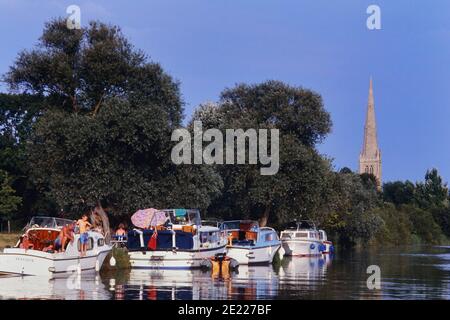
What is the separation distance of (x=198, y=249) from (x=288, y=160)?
24361 mm

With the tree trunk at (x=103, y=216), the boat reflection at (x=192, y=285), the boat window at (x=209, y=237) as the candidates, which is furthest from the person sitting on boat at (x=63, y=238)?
the tree trunk at (x=103, y=216)

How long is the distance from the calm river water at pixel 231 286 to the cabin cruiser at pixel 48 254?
37.7 inches

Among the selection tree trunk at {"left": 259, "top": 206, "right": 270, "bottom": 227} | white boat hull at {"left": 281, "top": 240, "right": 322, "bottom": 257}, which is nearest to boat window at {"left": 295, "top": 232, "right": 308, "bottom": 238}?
white boat hull at {"left": 281, "top": 240, "right": 322, "bottom": 257}

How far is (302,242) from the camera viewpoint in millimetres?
75500

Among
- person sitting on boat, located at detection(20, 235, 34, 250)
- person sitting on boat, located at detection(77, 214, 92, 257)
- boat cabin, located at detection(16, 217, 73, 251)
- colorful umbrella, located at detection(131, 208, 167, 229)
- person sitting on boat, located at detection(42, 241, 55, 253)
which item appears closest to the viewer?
person sitting on boat, located at detection(42, 241, 55, 253)

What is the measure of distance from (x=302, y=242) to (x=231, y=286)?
122ft

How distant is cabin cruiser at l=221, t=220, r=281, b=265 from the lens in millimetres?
57500

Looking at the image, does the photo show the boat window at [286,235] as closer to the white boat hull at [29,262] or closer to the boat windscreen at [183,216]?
the boat windscreen at [183,216]

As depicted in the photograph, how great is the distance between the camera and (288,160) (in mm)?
73312

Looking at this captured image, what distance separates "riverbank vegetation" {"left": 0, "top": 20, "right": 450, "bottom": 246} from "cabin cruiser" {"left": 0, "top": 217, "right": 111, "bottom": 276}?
10.4 m

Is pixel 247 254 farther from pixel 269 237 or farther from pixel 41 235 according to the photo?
pixel 41 235

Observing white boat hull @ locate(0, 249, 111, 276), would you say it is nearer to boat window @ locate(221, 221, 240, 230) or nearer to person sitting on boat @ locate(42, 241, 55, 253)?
person sitting on boat @ locate(42, 241, 55, 253)

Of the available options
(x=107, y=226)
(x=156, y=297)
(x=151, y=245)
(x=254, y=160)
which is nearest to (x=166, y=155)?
(x=107, y=226)

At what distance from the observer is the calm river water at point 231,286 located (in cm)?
3372
